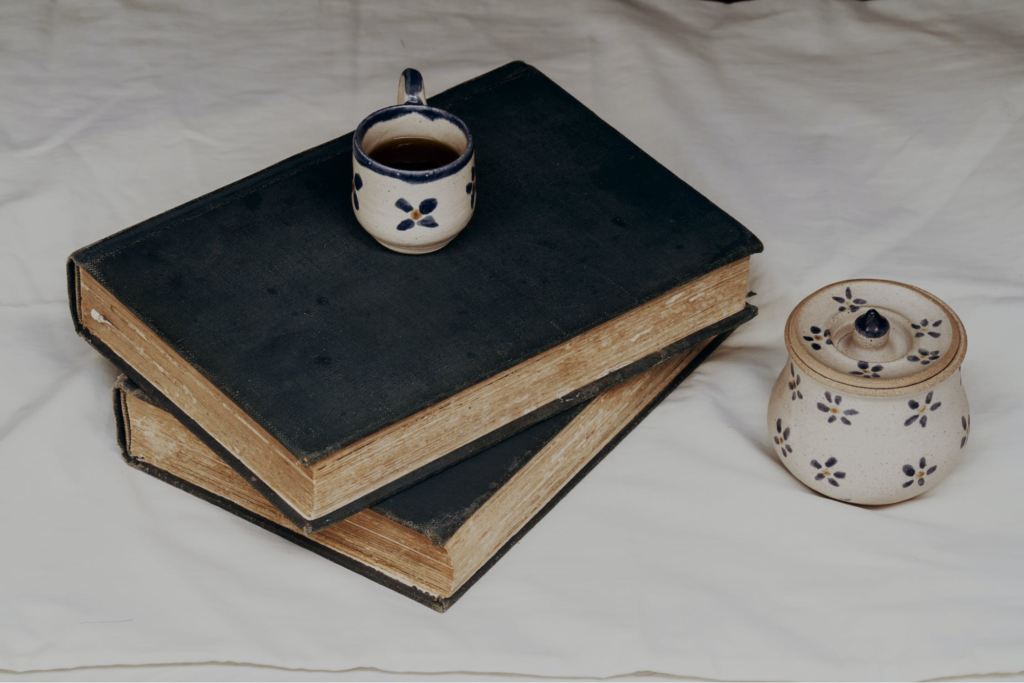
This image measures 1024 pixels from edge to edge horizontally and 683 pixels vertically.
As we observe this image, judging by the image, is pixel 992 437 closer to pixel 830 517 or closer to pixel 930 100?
pixel 830 517

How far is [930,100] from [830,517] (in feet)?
2.35

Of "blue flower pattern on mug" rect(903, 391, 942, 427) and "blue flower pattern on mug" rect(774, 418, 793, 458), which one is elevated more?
"blue flower pattern on mug" rect(903, 391, 942, 427)

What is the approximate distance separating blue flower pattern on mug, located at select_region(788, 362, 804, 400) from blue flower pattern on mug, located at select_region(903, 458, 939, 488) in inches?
4.7

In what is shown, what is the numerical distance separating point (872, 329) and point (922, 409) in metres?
0.09

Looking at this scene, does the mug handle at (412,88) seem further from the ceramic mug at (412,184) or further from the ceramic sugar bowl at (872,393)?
the ceramic sugar bowl at (872,393)

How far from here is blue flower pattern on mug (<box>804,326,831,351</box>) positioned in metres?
1.16

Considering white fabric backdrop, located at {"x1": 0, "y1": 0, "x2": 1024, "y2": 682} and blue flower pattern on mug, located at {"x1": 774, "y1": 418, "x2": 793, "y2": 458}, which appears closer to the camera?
white fabric backdrop, located at {"x1": 0, "y1": 0, "x2": 1024, "y2": 682}

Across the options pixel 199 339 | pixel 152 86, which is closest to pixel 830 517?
pixel 199 339

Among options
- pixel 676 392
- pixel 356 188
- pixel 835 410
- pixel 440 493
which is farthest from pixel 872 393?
pixel 356 188

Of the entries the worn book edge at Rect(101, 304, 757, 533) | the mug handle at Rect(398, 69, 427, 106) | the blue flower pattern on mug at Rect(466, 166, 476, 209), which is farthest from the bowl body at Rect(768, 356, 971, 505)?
the mug handle at Rect(398, 69, 427, 106)

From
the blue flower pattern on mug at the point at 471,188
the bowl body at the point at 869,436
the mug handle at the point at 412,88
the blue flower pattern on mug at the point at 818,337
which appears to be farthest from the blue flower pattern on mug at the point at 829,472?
the mug handle at the point at 412,88

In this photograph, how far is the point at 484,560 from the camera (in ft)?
3.84

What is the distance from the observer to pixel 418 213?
3.92ft

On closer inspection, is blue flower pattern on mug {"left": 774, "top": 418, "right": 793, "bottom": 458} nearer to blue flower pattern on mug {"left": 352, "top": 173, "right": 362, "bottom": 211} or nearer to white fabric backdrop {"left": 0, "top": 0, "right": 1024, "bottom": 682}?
white fabric backdrop {"left": 0, "top": 0, "right": 1024, "bottom": 682}
